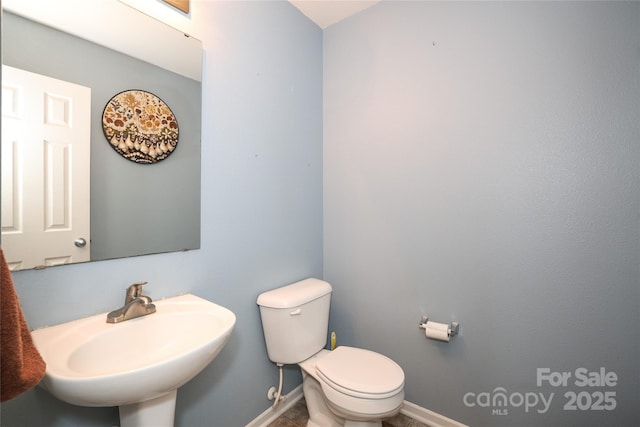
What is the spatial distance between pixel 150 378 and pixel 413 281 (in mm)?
1327

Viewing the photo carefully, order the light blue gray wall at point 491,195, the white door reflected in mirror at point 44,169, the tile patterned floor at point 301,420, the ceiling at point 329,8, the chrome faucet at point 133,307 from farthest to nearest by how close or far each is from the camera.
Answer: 1. the ceiling at point 329,8
2. the tile patterned floor at point 301,420
3. the light blue gray wall at point 491,195
4. the chrome faucet at point 133,307
5. the white door reflected in mirror at point 44,169

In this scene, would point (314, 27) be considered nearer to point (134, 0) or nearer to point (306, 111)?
point (306, 111)

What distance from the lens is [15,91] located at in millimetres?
901

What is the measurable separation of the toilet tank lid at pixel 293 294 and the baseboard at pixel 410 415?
64 centimetres

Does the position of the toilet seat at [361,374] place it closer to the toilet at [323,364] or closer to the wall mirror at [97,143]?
the toilet at [323,364]

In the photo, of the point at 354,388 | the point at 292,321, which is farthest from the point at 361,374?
the point at 292,321

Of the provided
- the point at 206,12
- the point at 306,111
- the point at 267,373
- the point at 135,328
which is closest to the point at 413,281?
the point at 267,373

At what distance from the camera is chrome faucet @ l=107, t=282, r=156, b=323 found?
3.36 ft

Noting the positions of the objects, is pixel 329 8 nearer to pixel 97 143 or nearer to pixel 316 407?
pixel 97 143

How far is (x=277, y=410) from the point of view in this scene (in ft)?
5.56

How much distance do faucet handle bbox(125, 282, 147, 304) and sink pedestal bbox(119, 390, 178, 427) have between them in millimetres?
341

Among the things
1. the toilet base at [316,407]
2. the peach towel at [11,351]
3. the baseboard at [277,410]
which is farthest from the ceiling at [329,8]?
the baseboard at [277,410]

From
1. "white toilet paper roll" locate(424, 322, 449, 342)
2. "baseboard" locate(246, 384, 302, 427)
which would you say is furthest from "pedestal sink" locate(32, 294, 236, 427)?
"white toilet paper roll" locate(424, 322, 449, 342)

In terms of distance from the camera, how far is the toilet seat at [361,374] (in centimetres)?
126
